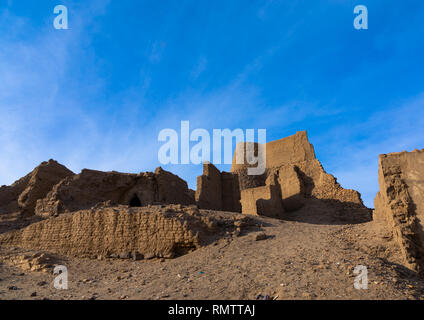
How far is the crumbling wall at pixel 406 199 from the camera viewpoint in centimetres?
608

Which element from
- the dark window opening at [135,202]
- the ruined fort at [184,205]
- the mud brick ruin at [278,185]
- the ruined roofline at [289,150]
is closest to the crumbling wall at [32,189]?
the ruined fort at [184,205]

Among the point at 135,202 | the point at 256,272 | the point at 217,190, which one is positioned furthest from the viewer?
the point at 217,190

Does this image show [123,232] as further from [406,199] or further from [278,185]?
[278,185]

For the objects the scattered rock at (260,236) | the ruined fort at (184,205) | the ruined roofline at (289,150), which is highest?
the ruined roofline at (289,150)

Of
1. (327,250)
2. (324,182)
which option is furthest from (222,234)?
(324,182)

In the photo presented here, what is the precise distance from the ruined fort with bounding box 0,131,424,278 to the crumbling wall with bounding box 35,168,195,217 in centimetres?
6

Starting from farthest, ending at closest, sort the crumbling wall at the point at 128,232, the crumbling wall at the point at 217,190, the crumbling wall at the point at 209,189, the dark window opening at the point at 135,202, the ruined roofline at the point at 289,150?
the ruined roofline at the point at 289,150
the dark window opening at the point at 135,202
the crumbling wall at the point at 217,190
the crumbling wall at the point at 209,189
the crumbling wall at the point at 128,232

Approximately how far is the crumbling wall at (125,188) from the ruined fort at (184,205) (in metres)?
0.06

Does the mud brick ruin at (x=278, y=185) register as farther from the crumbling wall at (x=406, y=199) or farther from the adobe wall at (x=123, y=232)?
the crumbling wall at (x=406, y=199)

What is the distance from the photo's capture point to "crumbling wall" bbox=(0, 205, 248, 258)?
839 cm

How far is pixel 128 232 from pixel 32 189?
10.7 meters

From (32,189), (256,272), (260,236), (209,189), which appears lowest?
(256,272)

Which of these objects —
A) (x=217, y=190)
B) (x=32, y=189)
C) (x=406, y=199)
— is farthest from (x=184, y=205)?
(x=32, y=189)

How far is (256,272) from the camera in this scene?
19.4 feet
